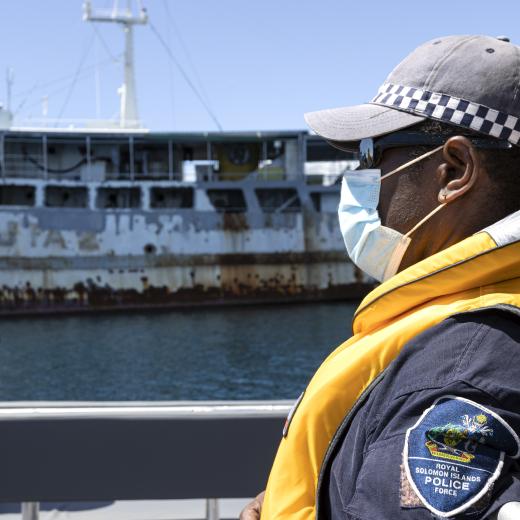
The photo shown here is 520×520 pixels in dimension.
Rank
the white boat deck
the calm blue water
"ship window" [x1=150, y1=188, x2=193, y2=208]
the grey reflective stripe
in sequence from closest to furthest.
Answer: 1. the grey reflective stripe
2. the white boat deck
3. the calm blue water
4. "ship window" [x1=150, y1=188, x2=193, y2=208]

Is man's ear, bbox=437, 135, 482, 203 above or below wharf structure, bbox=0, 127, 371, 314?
above

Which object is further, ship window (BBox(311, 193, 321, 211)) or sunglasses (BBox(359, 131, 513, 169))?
ship window (BBox(311, 193, 321, 211))

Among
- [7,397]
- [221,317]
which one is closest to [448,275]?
[7,397]

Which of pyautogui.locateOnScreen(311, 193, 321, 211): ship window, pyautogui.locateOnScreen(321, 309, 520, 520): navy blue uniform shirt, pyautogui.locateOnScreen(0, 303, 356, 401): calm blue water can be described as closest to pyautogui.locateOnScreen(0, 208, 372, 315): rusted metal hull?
pyautogui.locateOnScreen(311, 193, 321, 211): ship window

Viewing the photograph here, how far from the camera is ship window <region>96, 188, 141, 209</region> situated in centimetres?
A: 2856

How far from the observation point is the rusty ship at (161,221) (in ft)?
85.3

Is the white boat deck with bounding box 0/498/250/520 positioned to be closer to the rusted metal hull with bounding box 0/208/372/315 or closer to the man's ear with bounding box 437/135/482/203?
the man's ear with bounding box 437/135/482/203

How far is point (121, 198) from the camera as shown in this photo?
2881 cm

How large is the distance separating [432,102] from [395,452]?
2.13 feet

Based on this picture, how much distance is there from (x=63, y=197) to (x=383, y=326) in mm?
28994

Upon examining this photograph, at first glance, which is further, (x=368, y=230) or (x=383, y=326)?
(x=368, y=230)

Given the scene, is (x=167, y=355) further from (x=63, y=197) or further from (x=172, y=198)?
(x=63, y=197)

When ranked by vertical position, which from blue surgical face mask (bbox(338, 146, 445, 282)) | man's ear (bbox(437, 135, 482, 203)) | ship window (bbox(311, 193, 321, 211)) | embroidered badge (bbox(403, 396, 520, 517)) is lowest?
ship window (bbox(311, 193, 321, 211))

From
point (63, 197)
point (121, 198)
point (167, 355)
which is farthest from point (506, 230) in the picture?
point (63, 197)
